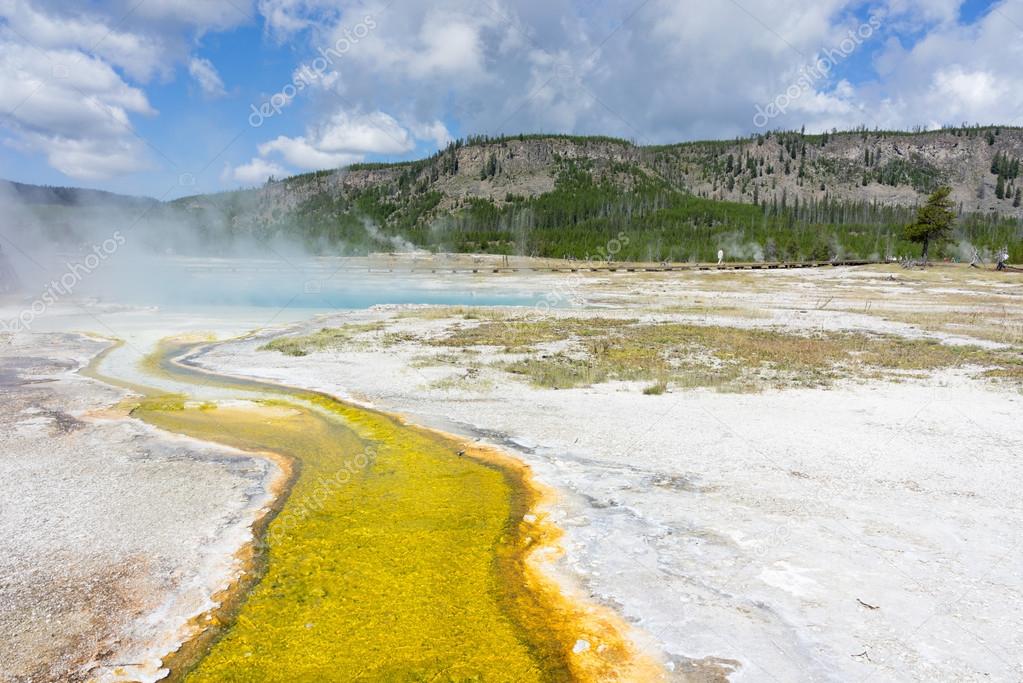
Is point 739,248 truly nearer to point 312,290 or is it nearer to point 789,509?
point 312,290

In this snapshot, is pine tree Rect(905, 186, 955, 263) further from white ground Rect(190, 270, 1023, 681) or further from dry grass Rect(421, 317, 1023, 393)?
white ground Rect(190, 270, 1023, 681)

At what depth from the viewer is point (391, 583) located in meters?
7.29

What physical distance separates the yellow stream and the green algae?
0.02 metres

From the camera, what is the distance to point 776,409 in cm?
1532

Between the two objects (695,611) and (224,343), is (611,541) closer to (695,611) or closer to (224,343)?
(695,611)

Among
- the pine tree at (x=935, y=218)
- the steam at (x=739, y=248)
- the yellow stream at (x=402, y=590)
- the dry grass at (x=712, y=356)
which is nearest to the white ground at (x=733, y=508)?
the yellow stream at (x=402, y=590)

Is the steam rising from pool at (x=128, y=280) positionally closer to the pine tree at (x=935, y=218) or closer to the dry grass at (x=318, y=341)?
the dry grass at (x=318, y=341)

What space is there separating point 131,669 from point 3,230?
67032 mm

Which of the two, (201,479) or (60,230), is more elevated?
(60,230)

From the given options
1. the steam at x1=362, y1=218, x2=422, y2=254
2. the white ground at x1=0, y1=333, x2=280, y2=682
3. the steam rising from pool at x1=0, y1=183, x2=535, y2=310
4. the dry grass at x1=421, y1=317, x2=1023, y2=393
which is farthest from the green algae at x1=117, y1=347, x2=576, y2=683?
the steam at x1=362, y1=218, x2=422, y2=254

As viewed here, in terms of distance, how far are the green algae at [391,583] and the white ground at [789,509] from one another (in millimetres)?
1066

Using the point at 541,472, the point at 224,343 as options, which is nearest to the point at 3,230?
the point at 224,343

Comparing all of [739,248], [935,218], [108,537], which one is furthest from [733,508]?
[739,248]

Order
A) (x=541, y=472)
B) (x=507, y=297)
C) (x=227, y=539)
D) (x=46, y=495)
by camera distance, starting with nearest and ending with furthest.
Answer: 1. (x=227, y=539)
2. (x=46, y=495)
3. (x=541, y=472)
4. (x=507, y=297)
